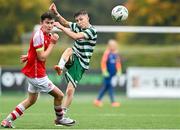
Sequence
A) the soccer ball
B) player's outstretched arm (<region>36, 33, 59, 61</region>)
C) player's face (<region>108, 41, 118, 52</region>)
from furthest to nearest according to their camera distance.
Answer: player's face (<region>108, 41, 118, 52</region>) < the soccer ball < player's outstretched arm (<region>36, 33, 59, 61</region>)

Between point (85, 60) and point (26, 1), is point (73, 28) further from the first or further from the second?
point (26, 1)

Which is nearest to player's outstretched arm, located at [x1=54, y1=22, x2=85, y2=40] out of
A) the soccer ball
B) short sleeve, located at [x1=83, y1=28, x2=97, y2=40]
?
short sleeve, located at [x1=83, y1=28, x2=97, y2=40]

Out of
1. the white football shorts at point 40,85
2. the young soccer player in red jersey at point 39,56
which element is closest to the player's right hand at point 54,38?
the young soccer player in red jersey at point 39,56

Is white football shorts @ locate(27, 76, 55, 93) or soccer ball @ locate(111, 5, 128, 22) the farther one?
soccer ball @ locate(111, 5, 128, 22)

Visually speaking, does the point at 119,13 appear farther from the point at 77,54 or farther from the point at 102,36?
the point at 102,36

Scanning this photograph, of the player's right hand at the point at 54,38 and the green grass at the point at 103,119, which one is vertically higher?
the player's right hand at the point at 54,38

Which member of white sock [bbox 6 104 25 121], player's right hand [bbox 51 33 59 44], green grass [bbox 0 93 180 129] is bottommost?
green grass [bbox 0 93 180 129]

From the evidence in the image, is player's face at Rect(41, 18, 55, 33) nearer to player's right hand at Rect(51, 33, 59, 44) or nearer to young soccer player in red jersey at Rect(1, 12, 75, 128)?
young soccer player in red jersey at Rect(1, 12, 75, 128)

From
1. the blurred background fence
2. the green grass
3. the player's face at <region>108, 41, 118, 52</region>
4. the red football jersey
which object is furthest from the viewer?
the blurred background fence

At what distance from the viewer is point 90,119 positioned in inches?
612

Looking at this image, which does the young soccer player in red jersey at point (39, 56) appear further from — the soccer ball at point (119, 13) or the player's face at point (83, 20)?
the soccer ball at point (119, 13)

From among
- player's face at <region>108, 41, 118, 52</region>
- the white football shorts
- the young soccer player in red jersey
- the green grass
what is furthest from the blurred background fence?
the young soccer player in red jersey

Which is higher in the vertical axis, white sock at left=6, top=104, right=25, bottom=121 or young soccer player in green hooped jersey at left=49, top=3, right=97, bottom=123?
young soccer player in green hooped jersey at left=49, top=3, right=97, bottom=123

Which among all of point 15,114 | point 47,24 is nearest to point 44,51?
point 47,24
